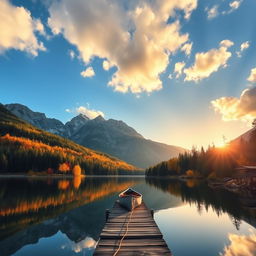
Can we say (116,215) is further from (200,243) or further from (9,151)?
(9,151)

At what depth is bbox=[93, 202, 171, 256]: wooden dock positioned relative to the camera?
1394cm

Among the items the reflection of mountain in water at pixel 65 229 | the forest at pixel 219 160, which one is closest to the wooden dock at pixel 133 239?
the reflection of mountain in water at pixel 65 229

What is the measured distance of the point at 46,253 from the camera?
1952 cm

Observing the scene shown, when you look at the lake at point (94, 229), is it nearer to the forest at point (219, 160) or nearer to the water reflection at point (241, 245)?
the water reflection at point (241, 245)

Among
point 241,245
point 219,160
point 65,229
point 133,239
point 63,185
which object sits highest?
point 219,160

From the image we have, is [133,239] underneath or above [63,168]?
underneath

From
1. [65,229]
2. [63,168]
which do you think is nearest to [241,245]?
[65,229]

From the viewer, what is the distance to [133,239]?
16469mm

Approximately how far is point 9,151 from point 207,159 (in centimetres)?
14449

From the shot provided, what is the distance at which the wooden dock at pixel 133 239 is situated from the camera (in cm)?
1394

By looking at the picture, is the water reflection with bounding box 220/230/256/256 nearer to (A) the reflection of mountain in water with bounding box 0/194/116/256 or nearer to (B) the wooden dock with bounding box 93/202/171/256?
(B) the wooden dock with bounding box 93/202/171/256

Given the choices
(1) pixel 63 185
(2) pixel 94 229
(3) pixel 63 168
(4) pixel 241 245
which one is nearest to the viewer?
(4) pixel 241 245

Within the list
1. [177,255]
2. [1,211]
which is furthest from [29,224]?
[177,255]

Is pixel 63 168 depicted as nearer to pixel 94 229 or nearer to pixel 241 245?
pixel 94 229
